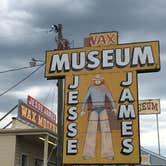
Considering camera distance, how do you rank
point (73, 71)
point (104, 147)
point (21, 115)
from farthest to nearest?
point (21, 115) < point (73, 71) < point (104, 147)

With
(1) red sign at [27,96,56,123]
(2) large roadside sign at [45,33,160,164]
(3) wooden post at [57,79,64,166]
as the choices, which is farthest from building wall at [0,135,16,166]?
(1) red sign at [27,96,56,123]

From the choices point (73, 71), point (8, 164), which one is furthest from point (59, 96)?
point (8, 164)

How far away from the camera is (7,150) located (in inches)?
896

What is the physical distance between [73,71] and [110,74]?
1751 mm

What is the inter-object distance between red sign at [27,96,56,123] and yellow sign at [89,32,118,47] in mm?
7844

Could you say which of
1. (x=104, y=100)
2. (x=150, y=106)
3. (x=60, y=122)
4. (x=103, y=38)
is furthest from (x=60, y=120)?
(x=150, y=106)

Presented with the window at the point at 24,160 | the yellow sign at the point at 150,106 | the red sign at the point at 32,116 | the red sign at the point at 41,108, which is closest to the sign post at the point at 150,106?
the yellow sign at the point at 150,106

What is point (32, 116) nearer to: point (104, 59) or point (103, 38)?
point (103, 38)

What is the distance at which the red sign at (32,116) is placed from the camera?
85.1 ft

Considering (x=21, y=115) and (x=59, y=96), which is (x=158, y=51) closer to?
(x=59, y=96)

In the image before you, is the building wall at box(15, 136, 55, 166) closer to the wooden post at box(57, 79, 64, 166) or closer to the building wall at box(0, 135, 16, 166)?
the building wall at box(0, 135, 16, 166)

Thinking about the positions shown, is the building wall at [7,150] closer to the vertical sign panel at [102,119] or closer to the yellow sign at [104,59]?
the vertical sign panel at [102,119]

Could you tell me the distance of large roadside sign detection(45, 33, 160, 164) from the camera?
19.3m

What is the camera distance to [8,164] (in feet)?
73.9
